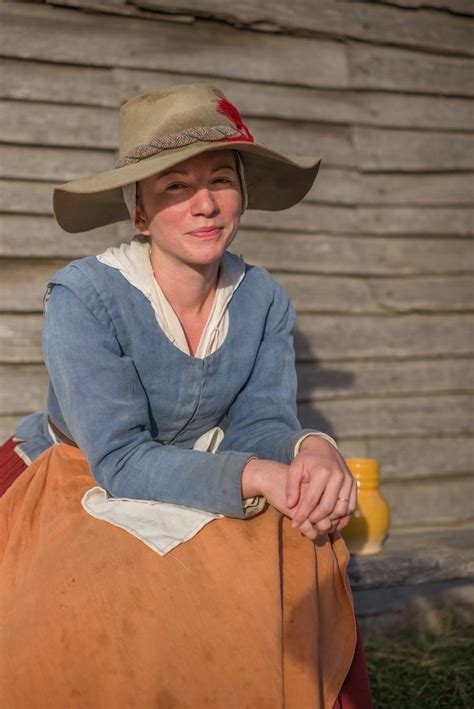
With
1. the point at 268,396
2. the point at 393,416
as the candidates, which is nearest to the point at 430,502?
the point at 393,416

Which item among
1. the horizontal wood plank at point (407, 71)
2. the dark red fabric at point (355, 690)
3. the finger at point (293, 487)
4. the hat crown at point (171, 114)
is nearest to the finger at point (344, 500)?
the finger at point (293, 487)

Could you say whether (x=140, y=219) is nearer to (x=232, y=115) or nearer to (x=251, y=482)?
(x=232, y=115)

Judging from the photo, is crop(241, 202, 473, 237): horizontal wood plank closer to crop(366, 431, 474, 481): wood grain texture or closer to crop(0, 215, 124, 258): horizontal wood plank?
crop(0, 215, 124, 258): horizontal wood plank

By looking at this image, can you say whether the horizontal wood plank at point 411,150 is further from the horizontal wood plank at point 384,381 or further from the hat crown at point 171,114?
the hat crown at point 171,114

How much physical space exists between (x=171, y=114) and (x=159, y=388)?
74cm

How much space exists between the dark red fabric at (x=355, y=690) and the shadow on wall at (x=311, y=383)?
215 centimetres

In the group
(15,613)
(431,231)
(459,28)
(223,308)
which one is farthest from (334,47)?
(15,613)

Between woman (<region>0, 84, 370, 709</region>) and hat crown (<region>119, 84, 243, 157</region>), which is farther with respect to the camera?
hat crown (<region>119, 84, 243, 157</region>)

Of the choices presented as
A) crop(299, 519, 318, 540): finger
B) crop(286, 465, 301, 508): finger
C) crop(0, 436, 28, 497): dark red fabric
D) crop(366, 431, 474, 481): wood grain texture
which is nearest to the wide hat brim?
crop(0, 436, 28, 497): dark red fabric

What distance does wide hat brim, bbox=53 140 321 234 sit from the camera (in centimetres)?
240

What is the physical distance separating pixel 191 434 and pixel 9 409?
1.50 metres

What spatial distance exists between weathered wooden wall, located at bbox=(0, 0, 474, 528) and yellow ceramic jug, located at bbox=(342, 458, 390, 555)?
0.79 meters

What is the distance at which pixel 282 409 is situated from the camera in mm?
2744

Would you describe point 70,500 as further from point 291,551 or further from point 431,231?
point 431,231
